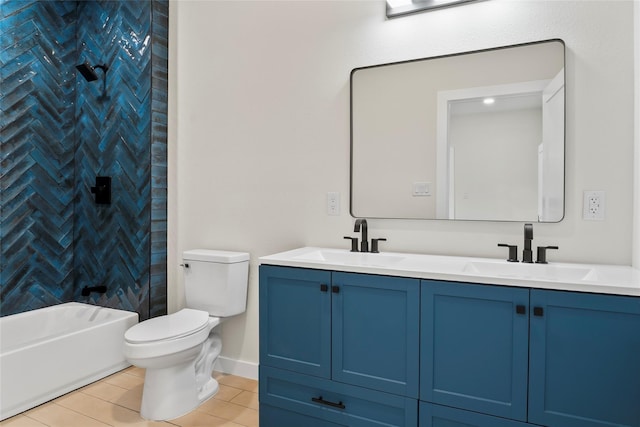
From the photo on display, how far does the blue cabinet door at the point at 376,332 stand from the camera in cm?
154

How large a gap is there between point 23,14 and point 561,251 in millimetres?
3743

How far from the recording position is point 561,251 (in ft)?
5.86

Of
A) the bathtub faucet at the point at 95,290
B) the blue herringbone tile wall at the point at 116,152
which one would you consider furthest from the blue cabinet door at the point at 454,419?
the bathtub faucet at the point at 95,290

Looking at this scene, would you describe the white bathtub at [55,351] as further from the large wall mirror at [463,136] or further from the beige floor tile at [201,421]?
the large wall mirror at [463,136]

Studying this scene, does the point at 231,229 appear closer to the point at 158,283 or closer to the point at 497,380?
the point at 158,283

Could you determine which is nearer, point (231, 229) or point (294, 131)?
point (294, 131)

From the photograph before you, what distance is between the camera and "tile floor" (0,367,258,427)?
6.60 ft

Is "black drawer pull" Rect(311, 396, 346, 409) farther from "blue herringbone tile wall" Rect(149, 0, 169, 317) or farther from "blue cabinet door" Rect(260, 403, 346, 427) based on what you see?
"blue herringbone tile wall" Rect(149, 0, 169, 317)

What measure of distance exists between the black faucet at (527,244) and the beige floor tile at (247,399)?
64.8 inches

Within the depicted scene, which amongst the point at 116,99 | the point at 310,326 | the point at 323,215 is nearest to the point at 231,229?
the point at 323,215

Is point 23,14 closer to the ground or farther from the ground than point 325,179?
farther from the ground

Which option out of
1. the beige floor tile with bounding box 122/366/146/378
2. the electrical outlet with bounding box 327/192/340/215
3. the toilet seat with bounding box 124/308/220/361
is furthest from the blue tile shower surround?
the electrical outlet with bounding box 327/192/340/215

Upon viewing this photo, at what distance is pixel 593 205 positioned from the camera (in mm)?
1732

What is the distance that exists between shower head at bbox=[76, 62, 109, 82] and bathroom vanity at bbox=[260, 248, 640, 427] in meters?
2.20
